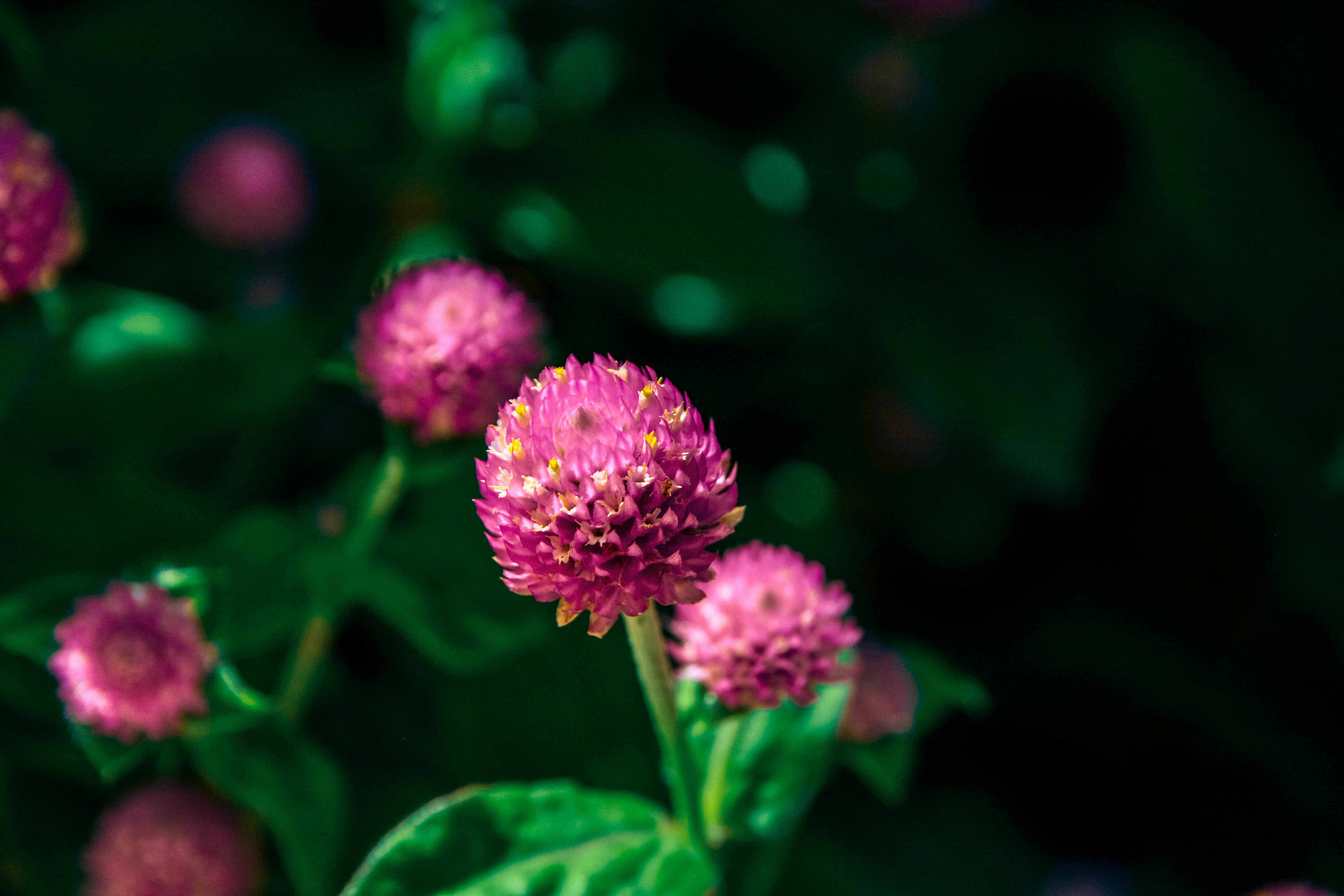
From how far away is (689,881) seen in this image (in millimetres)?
810

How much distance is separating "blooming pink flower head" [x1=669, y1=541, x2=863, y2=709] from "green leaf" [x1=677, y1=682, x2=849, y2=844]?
23 mm

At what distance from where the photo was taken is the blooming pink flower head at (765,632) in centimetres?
86

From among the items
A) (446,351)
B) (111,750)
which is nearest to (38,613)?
(111,750)

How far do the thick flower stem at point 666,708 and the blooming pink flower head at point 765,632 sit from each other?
4 cm

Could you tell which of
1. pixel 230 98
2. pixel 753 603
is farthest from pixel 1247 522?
pixel 230 98

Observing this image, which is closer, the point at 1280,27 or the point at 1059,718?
the point at 1059,718

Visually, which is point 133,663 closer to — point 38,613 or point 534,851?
point 38,613

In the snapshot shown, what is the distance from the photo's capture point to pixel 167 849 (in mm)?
1085

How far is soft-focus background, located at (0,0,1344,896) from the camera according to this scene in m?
1.55

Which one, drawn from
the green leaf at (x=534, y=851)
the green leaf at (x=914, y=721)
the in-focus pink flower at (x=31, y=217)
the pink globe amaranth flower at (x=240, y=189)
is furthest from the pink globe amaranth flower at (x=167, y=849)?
the pink globe amaranth flower at (x=240, y=189)

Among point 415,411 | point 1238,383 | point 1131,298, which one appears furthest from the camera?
point 1131,298

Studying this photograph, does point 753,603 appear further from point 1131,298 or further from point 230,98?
point 230,98

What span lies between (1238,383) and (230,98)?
1.61 m

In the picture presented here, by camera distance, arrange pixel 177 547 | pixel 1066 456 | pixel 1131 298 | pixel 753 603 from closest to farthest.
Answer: pixel 753 603, pixel 177 547, pixel 1066 456, pixel 1131 298
